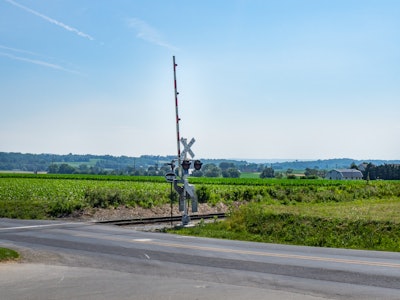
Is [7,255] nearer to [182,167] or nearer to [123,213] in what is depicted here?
[182,167]

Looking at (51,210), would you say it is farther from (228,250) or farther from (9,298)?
(9,298)

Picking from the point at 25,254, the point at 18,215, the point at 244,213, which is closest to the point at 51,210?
the point at 18,215

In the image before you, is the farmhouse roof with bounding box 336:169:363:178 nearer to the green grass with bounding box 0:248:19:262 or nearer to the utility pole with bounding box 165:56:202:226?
the utility pole with bounding box 165:56:202:226

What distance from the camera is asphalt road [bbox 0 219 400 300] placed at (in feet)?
32.5

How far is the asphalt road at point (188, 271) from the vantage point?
9.90 meters

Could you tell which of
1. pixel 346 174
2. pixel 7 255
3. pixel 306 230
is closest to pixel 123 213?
pixel 306 230

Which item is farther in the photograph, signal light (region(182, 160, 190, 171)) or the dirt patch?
the dirt patch

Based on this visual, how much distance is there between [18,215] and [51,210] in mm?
1854

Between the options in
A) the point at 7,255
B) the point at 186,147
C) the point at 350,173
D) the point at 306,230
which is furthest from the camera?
the point at 350,173

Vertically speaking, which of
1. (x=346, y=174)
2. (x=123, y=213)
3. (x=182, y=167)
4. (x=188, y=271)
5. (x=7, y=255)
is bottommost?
(x=346, y=174)

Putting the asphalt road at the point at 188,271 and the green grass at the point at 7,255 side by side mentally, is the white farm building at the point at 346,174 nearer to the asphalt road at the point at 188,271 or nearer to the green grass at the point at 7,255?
the asphalt road at the point at 188,271

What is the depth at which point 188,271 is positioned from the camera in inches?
484

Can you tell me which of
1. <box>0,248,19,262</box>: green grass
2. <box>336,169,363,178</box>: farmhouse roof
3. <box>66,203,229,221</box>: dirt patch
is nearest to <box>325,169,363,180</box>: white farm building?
<box>336,169,363,178</box>: farmhouse roof

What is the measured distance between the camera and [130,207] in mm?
32219
